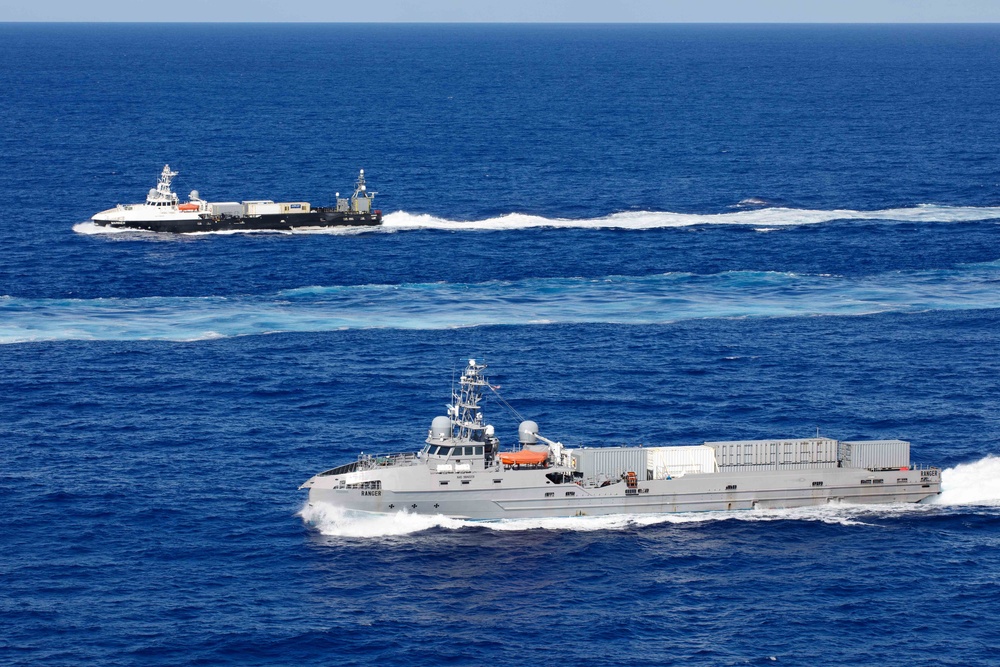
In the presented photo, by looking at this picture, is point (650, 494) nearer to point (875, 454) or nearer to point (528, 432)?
point (528, 432)

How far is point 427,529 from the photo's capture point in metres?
111

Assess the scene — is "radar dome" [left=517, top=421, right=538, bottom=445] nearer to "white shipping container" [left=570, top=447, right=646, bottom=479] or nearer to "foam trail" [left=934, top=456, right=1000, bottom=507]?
"white shipping container" [left=570, top=447, right=646, bottom=479]

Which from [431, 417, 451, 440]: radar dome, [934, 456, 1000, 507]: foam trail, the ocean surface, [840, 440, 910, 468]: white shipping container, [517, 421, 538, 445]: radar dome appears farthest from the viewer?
[840, 440, 910, 468]: white shipping container

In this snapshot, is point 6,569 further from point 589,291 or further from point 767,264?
point 767,264

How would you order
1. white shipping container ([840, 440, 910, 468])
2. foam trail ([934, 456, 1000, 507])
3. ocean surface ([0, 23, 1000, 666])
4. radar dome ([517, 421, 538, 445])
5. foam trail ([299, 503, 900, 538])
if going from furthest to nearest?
1. white shipping container ([840, 440, 910, 468])
2. foam trail ([934, 456, 1000, 507])
3. radar dome ([517, 421, 538, 445])
4. foam trail ([299, 503, 900, 538])
5. ocean surface ([0, 23, 1000, 666])

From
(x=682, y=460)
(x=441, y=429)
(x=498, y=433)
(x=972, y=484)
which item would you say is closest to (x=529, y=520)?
(x=441, y=429)

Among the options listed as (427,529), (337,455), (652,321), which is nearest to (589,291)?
(652,321)

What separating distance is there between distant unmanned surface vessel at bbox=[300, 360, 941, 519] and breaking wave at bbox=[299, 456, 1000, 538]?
0.63 meters

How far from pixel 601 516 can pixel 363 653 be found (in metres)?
27.6

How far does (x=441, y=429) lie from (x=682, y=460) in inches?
770

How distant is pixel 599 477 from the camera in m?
114

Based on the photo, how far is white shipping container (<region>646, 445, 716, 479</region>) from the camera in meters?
117

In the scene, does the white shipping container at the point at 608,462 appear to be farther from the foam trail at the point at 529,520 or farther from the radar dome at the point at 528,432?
the foam trail at the point at 529,520

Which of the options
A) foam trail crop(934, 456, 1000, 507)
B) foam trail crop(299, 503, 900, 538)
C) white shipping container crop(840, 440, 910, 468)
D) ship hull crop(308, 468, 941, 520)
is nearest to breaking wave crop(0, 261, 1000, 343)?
foam trail crop(934, 456, 1000, 507)
